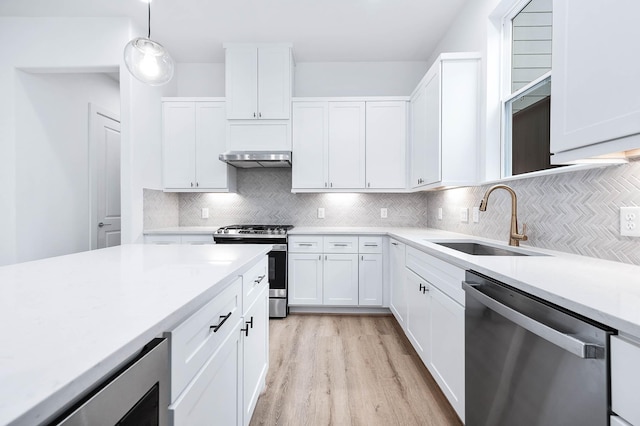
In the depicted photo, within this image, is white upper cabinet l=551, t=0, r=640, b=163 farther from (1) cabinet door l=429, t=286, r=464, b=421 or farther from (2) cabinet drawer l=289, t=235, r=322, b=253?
(2) cabinet drawer l=289, t=235, r=322, b=253

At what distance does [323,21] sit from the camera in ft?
9.45

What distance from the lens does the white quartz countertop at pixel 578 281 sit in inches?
28.6

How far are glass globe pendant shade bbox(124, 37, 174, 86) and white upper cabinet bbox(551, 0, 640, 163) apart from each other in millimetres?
2017

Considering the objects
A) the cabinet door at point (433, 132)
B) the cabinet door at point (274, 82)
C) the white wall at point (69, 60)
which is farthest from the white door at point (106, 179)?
the cabinet door at point (433, 132)

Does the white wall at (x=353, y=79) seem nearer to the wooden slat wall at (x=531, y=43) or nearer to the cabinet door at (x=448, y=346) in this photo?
the wooden slat wall at (x=531, y=43)

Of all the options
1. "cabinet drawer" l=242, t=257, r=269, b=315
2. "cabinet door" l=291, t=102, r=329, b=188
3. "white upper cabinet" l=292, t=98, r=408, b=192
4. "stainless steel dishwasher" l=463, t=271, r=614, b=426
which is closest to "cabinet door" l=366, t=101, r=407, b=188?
"white upper cabinet" l=292, t=98, r=408, b=192

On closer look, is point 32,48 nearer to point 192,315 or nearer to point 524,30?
point 192,315

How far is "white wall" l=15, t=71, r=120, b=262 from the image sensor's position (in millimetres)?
2932

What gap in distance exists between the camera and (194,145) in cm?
347

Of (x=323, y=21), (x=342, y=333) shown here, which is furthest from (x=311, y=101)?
(x=342, y=333)

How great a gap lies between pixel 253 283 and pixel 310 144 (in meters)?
2.19

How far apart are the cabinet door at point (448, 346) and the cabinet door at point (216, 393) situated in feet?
3.50

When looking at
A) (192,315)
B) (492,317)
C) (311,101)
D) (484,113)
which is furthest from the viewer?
(311,101)

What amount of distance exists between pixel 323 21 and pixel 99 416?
3.27 m
